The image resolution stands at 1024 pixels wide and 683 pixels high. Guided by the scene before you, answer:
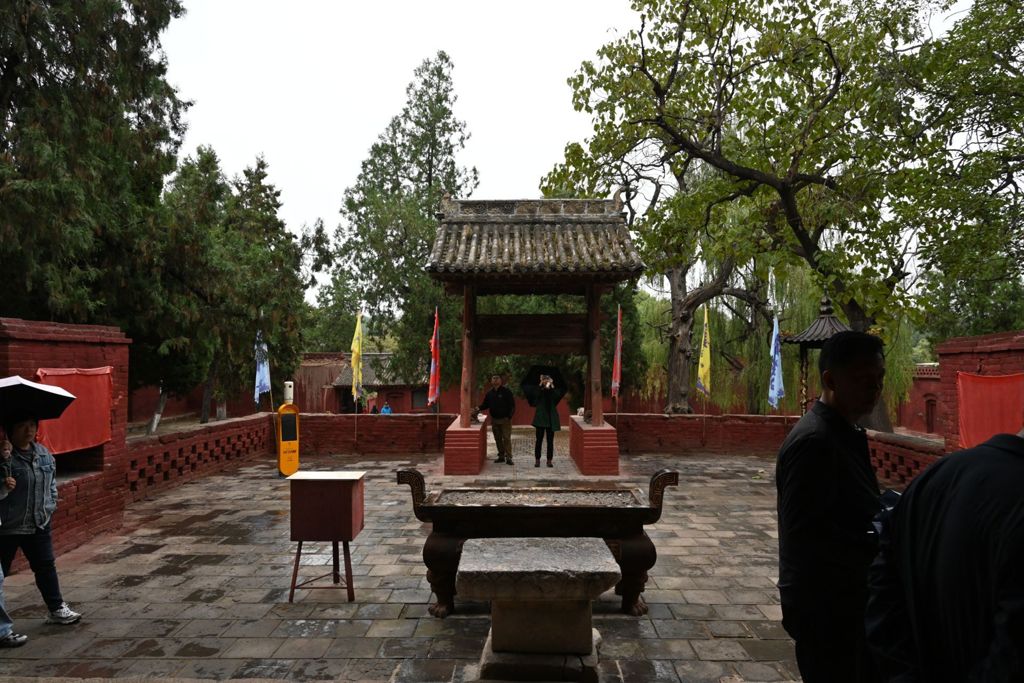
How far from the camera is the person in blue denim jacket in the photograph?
450 cm

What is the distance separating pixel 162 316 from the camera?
12930mm

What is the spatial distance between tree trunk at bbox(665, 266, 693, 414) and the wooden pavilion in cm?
831

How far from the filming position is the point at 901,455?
407 inches

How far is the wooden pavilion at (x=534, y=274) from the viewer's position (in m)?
11.3

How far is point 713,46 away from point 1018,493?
10.8 metres

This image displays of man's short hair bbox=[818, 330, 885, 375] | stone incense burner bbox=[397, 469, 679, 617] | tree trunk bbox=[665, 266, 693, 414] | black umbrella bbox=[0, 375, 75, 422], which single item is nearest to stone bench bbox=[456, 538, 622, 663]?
stone incense burner bbox=[397, 469, 679, 617]

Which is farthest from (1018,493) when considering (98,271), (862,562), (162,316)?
(162,316)

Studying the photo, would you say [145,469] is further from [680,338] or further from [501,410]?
[680,338]

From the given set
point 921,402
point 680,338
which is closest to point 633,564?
point 680,338

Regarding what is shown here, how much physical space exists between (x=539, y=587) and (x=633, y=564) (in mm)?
1434

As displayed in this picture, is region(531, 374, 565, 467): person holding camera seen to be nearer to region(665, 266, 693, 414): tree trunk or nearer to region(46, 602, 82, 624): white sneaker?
region(46, 602, 82, 624): white sneaker

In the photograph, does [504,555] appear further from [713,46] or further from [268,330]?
[268,330]

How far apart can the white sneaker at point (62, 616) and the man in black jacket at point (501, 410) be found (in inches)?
317

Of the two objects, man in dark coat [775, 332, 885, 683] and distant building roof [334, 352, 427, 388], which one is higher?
distant building roof [334, 352, 427, 388]
